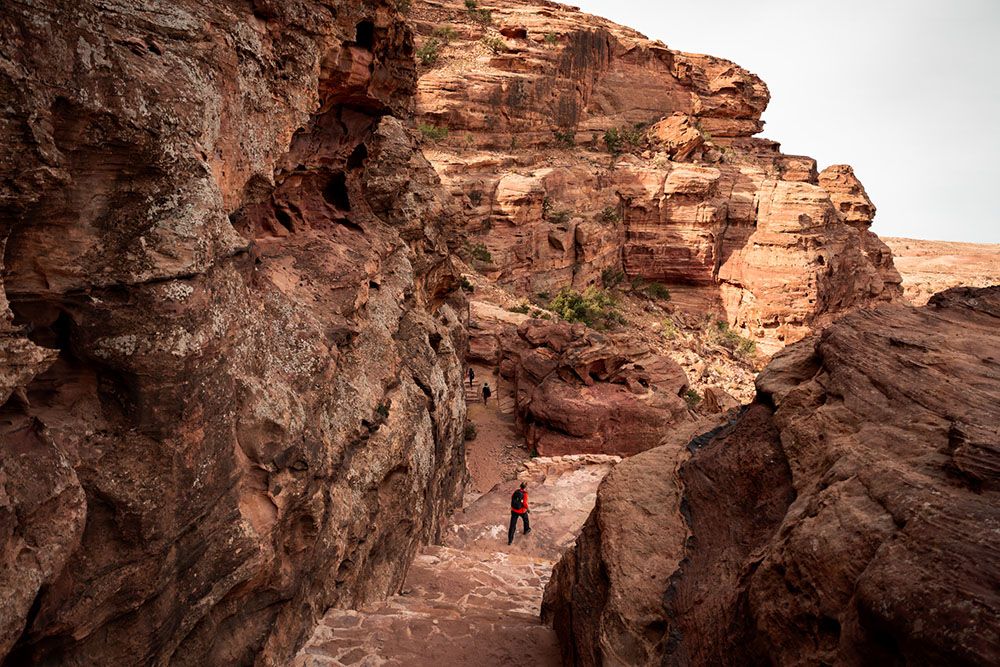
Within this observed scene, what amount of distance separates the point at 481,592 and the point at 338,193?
6.50 metres

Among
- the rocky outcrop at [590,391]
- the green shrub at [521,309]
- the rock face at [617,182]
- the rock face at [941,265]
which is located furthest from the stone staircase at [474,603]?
the rock face at [941,265]

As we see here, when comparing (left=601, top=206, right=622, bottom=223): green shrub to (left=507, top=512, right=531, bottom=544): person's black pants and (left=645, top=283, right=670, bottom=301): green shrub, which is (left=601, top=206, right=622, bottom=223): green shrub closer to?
(left=645, top=283, right=670, bottom=301): green shrub

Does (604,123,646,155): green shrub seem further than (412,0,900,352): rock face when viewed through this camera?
Yes

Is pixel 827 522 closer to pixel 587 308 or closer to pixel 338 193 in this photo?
pixel 338 193

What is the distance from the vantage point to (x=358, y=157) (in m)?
10.1

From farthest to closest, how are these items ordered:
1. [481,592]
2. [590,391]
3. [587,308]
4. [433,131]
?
[433,131] < [587,308] < [590,391] < [481,592]

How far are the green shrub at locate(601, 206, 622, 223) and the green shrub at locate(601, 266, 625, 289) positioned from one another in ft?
8.21

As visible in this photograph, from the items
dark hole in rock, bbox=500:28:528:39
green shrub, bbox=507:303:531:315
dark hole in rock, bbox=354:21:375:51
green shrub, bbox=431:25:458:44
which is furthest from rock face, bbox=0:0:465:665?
dark hole in rock, bbox=500:28:528:39

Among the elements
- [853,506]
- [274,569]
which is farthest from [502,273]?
[853,506]

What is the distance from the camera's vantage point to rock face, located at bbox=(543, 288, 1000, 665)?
297 cm

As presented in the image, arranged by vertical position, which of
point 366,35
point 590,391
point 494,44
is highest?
point 494,44

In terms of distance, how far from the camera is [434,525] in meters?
10.1

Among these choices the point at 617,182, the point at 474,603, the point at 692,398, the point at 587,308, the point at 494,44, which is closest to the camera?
the point at 474,603

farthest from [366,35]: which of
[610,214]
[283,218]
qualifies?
[610,214]
